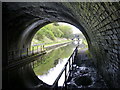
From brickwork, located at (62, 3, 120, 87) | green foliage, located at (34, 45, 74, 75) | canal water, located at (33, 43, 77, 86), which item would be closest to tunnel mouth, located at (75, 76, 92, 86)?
canal water, located at (33, 43, 77, 86)

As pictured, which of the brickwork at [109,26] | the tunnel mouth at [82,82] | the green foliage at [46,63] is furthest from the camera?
the green foliage at [46,63]

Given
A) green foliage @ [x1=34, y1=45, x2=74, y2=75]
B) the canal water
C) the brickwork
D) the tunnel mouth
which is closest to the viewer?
the brickwork

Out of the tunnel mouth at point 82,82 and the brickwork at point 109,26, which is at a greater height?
the brickwork at point 109,26

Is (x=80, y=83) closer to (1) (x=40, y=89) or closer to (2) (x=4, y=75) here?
(1) (x=40, y=89)

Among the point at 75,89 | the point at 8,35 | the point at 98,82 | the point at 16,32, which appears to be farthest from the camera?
the point at 16,32

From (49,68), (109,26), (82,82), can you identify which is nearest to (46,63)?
(49,68)

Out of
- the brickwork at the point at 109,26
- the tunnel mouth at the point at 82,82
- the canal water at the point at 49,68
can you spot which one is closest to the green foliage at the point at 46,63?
the canal water at the point at 49,68

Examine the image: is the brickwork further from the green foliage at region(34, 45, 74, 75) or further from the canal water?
the green foliage at region(34, 45, 74, 75)

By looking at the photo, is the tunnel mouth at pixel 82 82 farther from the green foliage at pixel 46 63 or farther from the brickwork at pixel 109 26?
the green foliage at pixel 46 63

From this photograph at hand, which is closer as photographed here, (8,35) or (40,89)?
(40,89)

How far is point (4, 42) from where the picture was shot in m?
8.92

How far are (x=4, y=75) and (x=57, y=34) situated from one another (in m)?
40.5

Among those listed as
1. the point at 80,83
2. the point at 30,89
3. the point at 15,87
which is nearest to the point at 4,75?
the point at 15,87

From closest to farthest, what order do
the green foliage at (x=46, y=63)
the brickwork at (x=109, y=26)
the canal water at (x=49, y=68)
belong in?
the brickwork at (x=109, y=26) < the canal water at (x=49, y=68) < the green foliage at (x=46, y=63)
